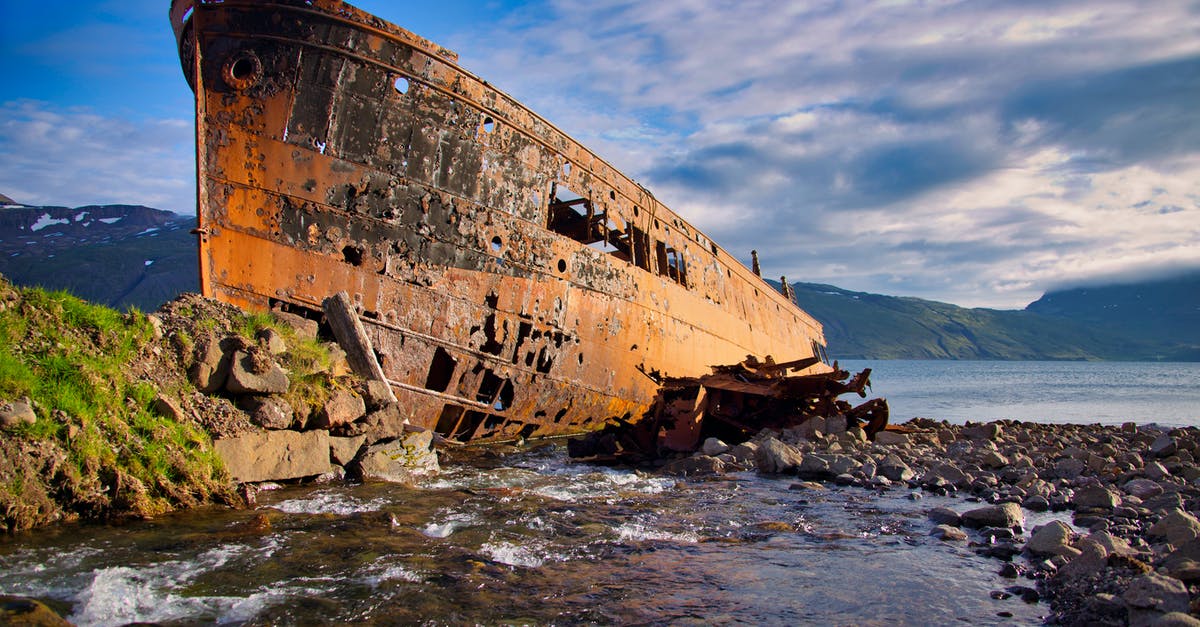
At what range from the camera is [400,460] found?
23.0 ft

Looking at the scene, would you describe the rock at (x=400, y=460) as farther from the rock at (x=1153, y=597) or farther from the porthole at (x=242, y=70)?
the rock at (x=1153, y=597)

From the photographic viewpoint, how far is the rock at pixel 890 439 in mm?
10148

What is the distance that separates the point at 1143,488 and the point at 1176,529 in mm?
2672

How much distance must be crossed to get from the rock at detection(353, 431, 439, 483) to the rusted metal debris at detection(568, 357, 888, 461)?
2823 mm

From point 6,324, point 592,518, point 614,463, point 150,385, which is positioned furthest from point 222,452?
point 614,463

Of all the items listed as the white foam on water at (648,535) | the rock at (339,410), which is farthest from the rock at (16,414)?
the white foam on water at (648,535)

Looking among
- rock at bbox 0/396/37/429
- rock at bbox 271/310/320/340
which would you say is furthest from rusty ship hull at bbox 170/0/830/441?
rock at bbox 0/396/37/429

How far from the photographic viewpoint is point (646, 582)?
12.4ft

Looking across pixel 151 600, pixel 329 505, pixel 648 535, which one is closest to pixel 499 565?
pixel 648 535

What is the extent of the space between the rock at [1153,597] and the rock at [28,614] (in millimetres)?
4664

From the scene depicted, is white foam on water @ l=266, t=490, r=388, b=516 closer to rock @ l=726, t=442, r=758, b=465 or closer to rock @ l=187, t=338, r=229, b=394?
rock @ l=187, t=338, r=229, b=394

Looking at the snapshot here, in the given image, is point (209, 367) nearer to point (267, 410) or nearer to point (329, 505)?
point (267, 410)

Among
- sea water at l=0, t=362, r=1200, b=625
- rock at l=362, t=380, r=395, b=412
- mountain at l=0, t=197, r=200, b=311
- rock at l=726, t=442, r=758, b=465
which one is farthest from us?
mountain at l=0, t=197, r=200, b=311

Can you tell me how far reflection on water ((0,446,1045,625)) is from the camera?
3.20m
